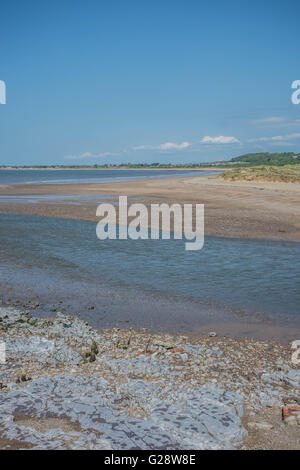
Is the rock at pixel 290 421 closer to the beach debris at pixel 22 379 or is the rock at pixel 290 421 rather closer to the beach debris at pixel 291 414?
the beach debris at pixel 291 414

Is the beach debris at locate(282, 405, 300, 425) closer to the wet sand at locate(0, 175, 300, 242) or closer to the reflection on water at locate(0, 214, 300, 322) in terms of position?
the reflection on water at locate(0, 214, 300, 322)

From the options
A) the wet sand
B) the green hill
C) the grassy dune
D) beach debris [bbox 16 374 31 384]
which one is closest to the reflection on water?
the wet sand

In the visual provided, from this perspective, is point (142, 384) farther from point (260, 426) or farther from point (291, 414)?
point (291, 414)

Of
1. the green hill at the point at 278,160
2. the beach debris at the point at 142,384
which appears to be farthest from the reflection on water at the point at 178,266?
the green hill at the point at 278,160

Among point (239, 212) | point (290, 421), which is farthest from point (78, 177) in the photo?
point (290, 421)

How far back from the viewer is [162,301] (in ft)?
28.3

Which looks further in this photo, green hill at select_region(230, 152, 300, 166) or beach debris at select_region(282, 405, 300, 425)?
green hill at select_region(230, 152, 300, 166)

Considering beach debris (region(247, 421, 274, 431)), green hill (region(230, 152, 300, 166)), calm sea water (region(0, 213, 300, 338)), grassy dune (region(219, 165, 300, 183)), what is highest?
green hill (region(230, 152, 300, 166))

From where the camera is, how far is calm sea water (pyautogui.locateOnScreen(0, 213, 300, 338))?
27.8 ft

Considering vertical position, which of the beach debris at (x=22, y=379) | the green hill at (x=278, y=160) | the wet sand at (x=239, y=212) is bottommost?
the beach debris at (x=22, y=379)

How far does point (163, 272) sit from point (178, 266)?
2.49 feet

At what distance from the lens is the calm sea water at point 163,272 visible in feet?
27.8

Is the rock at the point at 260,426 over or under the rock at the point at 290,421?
under
